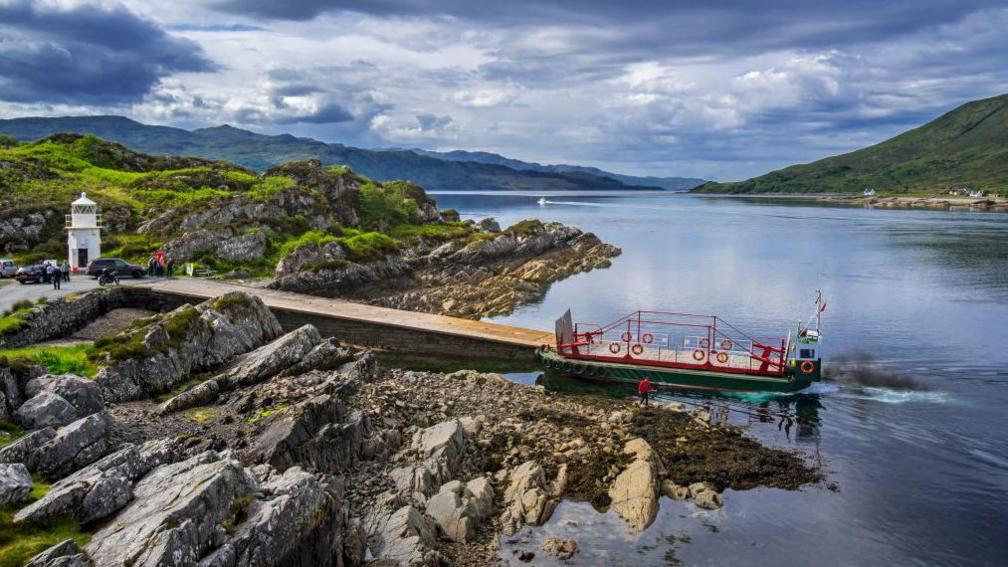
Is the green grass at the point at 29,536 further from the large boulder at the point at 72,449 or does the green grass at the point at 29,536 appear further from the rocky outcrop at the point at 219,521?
the large boulder at the point at 72,449

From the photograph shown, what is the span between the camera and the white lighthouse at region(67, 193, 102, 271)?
5962 cm

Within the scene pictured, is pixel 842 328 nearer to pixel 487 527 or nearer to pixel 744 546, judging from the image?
pixel 744 546

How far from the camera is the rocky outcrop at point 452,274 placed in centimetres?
7144

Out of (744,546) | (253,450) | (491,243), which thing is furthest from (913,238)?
(253,450)

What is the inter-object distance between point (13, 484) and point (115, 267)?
44936 millimetres

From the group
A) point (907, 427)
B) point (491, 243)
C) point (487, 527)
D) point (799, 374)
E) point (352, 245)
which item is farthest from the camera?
point (491, 243)

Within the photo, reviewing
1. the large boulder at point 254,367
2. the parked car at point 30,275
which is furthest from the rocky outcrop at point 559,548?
the parked car at point 30,275

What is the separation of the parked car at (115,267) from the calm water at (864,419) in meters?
34.1

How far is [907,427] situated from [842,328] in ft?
81.8

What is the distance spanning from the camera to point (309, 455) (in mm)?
27547

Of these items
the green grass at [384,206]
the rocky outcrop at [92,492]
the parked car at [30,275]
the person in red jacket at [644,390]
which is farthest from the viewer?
the green grass at [384,206]

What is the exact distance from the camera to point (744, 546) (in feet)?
87.0

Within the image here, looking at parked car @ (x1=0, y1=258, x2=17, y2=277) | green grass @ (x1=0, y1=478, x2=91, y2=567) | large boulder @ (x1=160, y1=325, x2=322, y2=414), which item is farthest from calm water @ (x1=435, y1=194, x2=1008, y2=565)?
parked car @ (x1=0, y1=258, x2=17, y2=277)

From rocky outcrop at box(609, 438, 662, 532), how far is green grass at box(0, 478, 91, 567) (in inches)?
757
